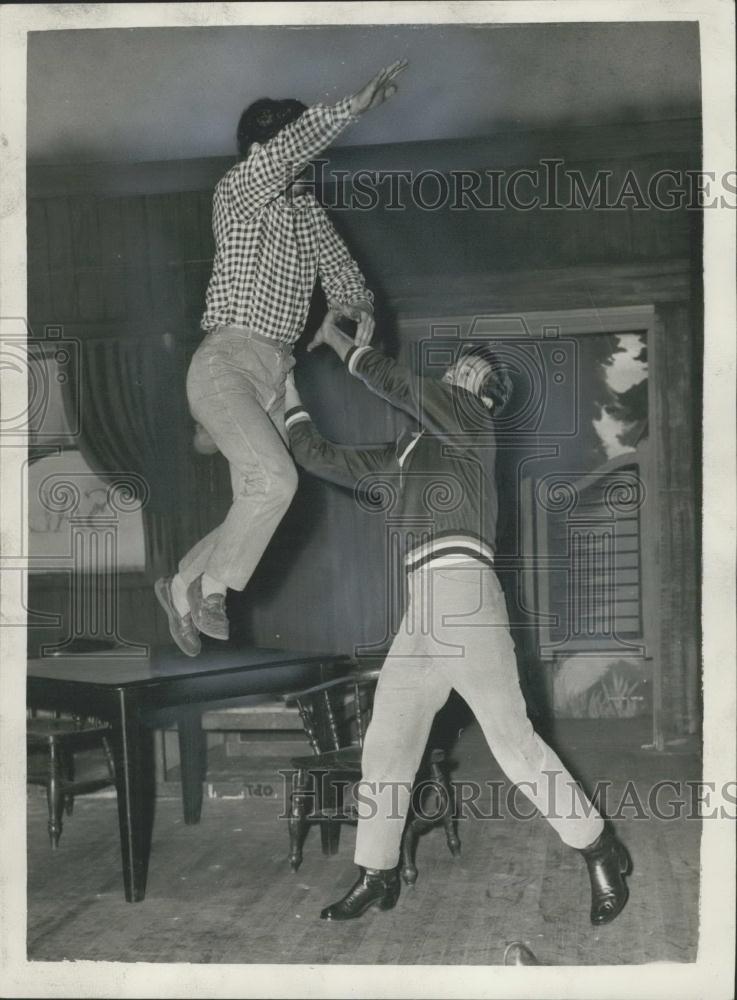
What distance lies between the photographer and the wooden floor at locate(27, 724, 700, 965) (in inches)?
128

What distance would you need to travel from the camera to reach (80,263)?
561 centimetres

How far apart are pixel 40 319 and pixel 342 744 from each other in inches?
120

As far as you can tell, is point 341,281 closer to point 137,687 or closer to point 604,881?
point 137,687

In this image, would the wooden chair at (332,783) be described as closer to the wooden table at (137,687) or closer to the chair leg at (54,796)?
the wooden table at (137,687)

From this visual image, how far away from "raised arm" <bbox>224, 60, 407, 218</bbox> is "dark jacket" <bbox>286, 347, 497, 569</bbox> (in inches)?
24.1

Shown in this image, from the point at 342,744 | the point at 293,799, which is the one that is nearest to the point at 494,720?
the point at 293,799

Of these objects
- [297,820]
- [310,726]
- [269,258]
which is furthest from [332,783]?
[269,258]

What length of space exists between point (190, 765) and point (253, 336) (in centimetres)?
246

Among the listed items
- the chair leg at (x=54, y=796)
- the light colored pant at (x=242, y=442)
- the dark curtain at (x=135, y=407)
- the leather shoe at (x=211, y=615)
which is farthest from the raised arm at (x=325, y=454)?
the dark curtain at (x=135, y=407)

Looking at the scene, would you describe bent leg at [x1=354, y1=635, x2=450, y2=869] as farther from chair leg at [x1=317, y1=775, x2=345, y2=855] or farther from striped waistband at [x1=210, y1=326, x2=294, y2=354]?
striped waistband at [x1=210, y1=326, x2=294, y2=354]

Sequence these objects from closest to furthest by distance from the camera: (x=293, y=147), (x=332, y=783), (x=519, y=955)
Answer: (x=293, y=147) < (x=519, y=955) < (x=332, y=783)

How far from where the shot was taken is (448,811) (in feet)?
13.5

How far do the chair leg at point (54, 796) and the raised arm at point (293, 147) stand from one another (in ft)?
8.70

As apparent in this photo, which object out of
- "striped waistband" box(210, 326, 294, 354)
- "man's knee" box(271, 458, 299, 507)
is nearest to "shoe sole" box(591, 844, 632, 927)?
"man's knee" box(271, 458, 299, 507)
